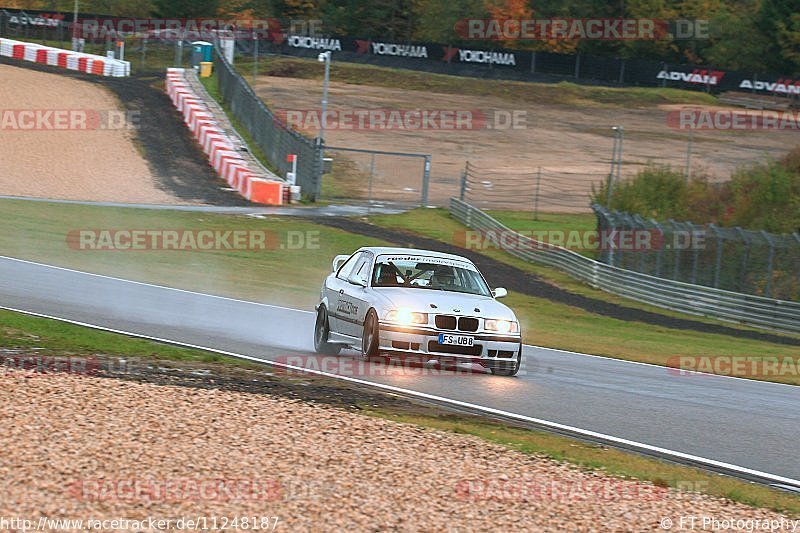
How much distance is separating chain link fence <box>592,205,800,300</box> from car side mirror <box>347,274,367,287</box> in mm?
14388

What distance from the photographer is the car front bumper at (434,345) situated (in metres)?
13.1

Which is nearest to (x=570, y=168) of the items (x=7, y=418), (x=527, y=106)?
(x=527, y=106)

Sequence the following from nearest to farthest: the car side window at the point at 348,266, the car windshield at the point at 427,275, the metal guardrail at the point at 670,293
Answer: the car windshield at the point at 427,275, the car side window at the point at 348,266, the metal guardrail at the point at 670,293

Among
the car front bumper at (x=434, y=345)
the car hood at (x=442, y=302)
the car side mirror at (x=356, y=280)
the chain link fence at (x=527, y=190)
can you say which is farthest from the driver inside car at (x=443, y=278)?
the chain link fence at (x=527, y=190)

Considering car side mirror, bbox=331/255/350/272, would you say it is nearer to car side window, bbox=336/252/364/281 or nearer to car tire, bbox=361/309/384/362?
car side window, bbox=336/252/364/281

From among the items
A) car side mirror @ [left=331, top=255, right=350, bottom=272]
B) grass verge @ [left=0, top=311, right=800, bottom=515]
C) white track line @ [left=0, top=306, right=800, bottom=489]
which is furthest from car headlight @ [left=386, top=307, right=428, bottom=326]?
car side mirror @ [left=331, top=255, right=350, bottom=272]

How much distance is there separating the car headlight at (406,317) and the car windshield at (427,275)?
98 centimetres

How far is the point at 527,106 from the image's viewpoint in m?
72.8

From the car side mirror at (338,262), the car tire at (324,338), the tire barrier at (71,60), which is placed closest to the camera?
the car tire at (324,338)

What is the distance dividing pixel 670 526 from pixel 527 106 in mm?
66329

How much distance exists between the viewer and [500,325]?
13.3 meters

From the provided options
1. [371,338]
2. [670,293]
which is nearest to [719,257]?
[670,293]

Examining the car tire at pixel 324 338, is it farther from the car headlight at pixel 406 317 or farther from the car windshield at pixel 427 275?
the car headlight at pixel 406 317

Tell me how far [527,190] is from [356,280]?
3859 centimetres
